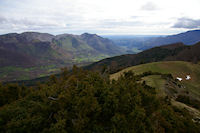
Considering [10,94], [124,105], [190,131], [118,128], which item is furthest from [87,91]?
[10,94]

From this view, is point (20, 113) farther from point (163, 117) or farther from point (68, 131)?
point (163, 117)

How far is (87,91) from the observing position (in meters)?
19.2

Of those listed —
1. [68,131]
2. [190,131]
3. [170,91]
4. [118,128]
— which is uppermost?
[118,128]

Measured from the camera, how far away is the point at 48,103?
20.8 metres

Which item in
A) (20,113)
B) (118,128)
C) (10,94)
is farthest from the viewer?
(10,94)

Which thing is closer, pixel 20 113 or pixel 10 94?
pixel 20 113

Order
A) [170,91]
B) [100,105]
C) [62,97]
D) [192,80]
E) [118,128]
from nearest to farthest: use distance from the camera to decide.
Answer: [118,128] < [100,105] < [62,97] < [170,91] < [192,80]

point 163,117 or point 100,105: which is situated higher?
point 100,105

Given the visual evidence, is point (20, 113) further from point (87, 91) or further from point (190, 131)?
point (190, 131)

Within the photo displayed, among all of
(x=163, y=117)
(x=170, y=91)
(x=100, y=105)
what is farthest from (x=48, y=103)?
(x=170, y=91)

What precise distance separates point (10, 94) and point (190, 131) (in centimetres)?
4765

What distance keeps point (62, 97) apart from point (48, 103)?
3.51 m

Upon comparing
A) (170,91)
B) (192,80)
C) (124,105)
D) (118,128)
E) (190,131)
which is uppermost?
(124,105)

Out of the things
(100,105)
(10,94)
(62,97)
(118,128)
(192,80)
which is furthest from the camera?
(192,80)
